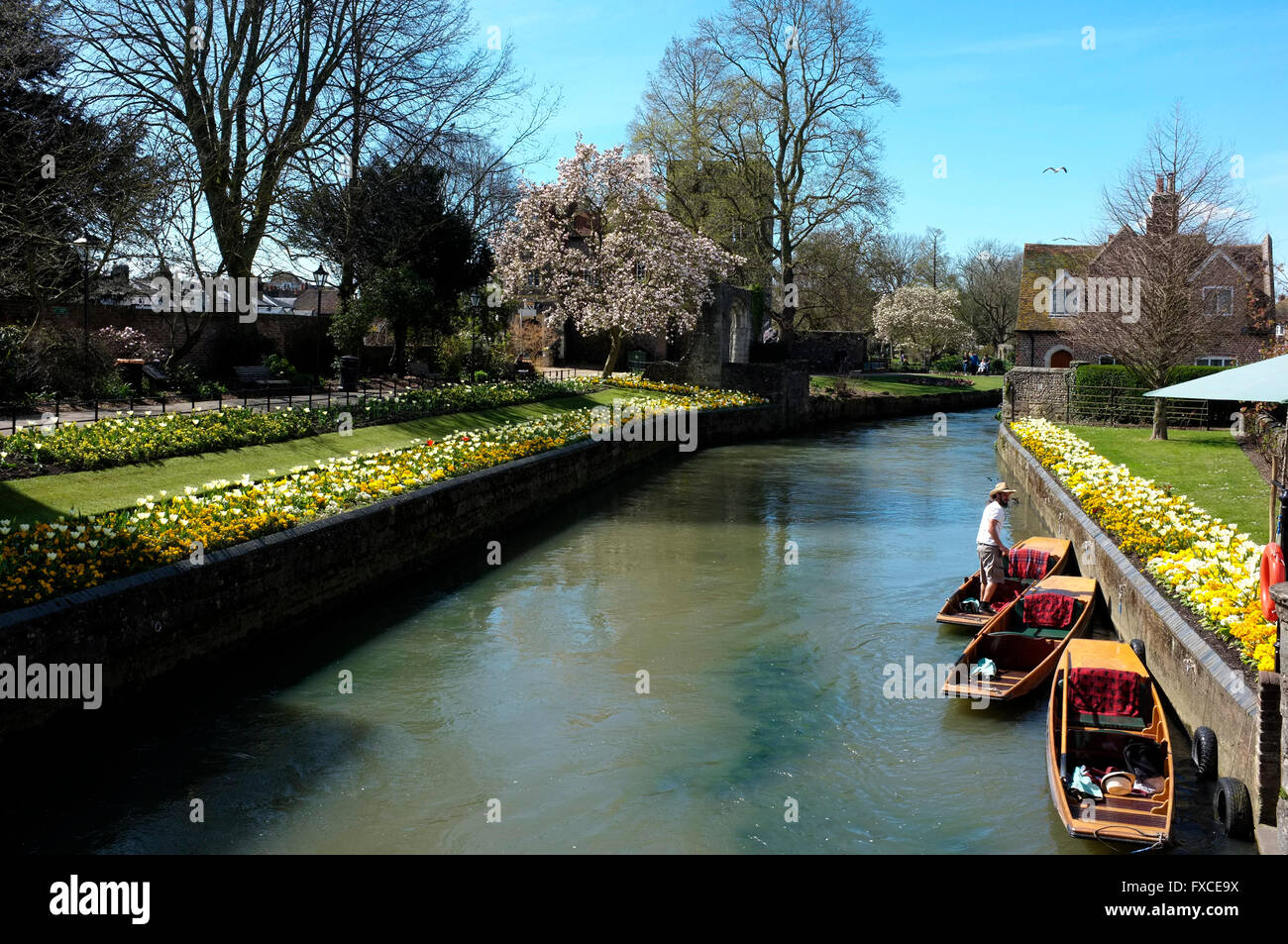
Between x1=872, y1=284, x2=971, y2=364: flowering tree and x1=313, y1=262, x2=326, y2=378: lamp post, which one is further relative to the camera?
x1=872, y1=284, x2=971, y2=364: flowering tree

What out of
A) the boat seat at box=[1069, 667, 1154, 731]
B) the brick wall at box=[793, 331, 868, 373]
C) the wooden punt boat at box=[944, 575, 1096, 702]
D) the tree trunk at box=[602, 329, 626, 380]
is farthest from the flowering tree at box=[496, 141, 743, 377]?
the boat seat at box=[1069, 667, 1154, 731]

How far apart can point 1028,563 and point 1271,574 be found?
23.5 ft

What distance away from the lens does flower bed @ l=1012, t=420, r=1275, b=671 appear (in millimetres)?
9391

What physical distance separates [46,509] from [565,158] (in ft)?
99.8

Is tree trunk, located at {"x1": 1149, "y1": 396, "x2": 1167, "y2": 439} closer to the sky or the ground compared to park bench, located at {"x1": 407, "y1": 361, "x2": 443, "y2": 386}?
closer to the ground

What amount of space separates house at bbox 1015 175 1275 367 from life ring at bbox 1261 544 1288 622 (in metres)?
22.1

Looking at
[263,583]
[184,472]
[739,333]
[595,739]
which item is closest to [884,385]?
[739,333]

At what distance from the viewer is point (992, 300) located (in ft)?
295

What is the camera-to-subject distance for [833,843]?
849 cm

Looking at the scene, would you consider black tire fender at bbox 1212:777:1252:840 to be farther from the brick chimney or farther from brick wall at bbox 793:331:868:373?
brick wall at bbox 793:331:868:373

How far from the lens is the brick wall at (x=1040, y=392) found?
117 ft

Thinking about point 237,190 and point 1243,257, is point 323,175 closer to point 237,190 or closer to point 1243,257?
point 237,190

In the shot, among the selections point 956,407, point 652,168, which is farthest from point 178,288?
point 956,407

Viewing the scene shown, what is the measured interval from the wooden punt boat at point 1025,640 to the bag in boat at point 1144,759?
201 centimetres
